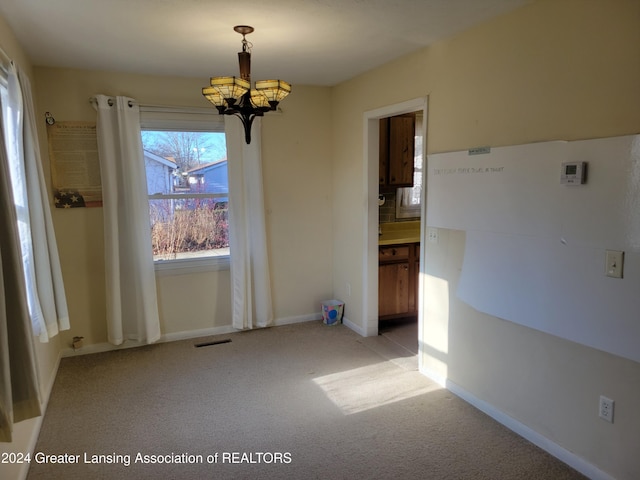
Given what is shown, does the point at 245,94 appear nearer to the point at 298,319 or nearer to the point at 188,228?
the point at 188,228

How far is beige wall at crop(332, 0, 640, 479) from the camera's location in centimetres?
203

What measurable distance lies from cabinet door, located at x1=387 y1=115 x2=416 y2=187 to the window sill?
192 cm

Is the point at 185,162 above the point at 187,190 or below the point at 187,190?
above

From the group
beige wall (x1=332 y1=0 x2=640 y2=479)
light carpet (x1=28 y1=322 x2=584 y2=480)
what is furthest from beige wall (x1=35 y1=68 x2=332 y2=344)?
beige wall (x1=332 y1=0 x2=640 y2=479)

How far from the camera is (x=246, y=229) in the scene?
428 cm

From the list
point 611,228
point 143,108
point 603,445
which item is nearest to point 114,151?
point 143,108

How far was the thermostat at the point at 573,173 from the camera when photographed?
2.10 meters

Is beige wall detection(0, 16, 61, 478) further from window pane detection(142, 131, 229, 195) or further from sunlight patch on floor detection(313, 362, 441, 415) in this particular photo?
sunlight patch on floor detection(313, 362, 441, 415)

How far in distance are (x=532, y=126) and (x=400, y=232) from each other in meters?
2.63

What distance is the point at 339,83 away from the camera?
173 inches

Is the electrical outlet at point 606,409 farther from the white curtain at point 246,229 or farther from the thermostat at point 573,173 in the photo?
the white curtain at point 246,229

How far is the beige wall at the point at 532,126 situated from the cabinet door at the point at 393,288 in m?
1.03

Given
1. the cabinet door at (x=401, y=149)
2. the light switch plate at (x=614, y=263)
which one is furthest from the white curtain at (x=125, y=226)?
the light switch plate at (x=614, y=263)

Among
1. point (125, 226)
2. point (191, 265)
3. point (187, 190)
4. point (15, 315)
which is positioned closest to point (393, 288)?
point (191, 265)
